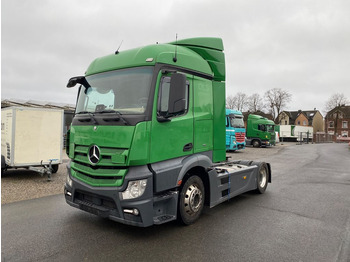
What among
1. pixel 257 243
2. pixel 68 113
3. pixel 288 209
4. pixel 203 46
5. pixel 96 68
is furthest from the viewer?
pixel 68 113

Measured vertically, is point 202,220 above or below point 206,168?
below

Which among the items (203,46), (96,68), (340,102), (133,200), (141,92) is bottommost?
(133,200)

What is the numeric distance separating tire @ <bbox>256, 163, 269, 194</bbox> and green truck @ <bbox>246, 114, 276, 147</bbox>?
72.1 ft

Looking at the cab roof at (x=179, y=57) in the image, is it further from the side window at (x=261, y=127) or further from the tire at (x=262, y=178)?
the side window at (x=261, y=127)

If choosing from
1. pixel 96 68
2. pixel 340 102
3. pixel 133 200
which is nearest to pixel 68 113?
pixel 96 68

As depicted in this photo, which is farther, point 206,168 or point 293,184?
point 293,184

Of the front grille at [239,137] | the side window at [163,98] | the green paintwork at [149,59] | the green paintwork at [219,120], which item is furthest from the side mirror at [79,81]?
the front grille at [239,137]

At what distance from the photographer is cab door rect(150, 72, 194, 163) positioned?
362cm

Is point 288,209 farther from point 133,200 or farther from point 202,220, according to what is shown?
point 133,200

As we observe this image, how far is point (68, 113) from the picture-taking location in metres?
20.8

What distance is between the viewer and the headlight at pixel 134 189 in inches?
135

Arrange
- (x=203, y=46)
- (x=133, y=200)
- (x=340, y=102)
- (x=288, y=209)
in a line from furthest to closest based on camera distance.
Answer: (x=340, y=102)
(x=288, y=209)
(x=203, y=46)
(x=133, y=200)

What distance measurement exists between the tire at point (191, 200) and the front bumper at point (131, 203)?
0.94ft

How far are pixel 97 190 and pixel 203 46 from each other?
131 inches
